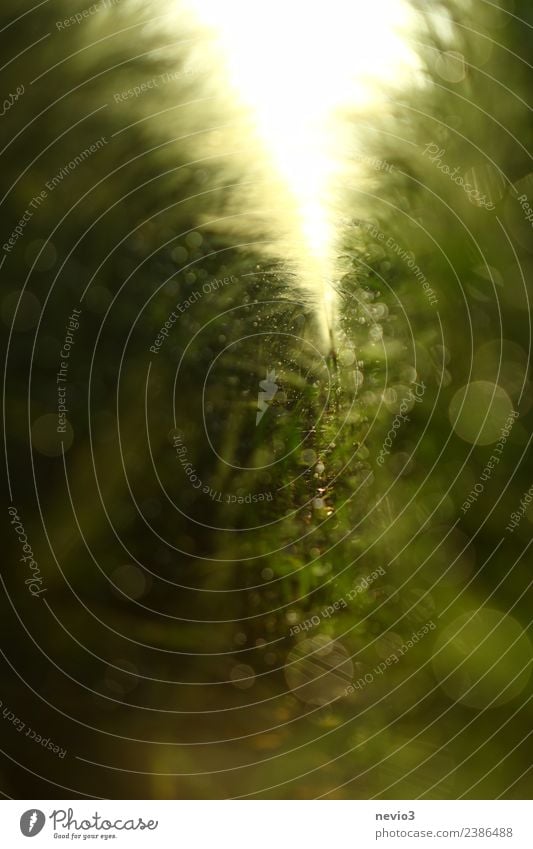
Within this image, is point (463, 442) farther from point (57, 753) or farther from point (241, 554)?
point (57, 753)

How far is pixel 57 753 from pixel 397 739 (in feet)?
1.49

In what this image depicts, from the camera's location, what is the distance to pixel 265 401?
4.02ft

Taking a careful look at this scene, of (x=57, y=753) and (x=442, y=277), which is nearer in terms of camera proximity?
(x=57, y=753)

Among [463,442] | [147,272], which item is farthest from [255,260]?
[463,442]

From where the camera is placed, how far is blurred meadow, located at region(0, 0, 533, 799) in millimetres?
1152

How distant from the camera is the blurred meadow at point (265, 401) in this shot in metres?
1.15

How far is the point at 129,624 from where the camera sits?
1175mm

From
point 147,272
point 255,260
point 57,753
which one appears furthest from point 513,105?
point 57,753

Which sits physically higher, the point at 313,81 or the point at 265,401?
the point at 313,81

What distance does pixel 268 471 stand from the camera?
4.06 ft

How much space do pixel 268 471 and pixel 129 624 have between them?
28cm
